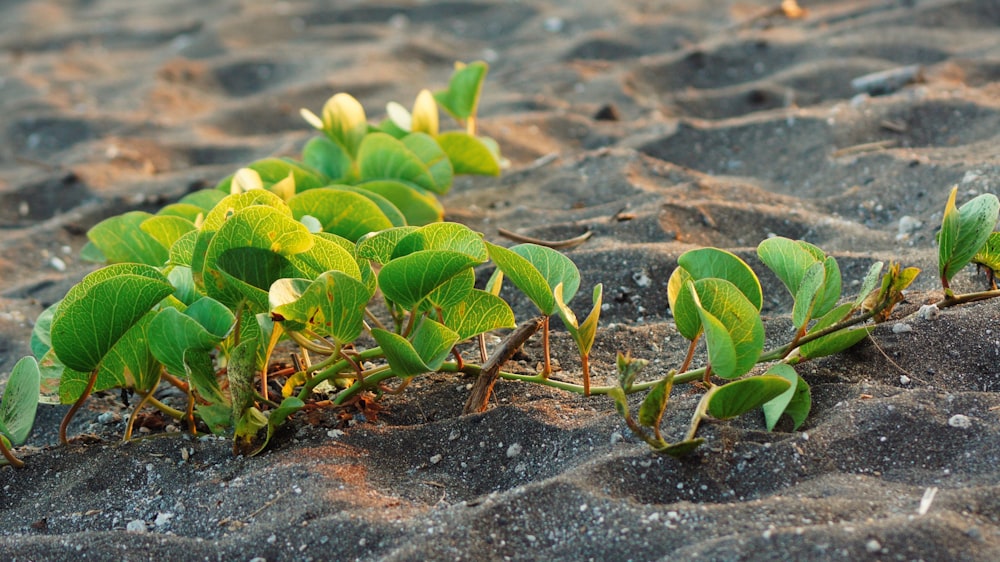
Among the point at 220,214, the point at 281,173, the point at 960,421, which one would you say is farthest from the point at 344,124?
the point at 960,421

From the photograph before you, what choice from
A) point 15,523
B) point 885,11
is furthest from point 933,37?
point 15,523

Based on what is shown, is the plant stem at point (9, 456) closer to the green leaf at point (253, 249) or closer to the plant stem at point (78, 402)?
the plant stem at point (78, 402)

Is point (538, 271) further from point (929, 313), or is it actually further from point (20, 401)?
point (20, 401)

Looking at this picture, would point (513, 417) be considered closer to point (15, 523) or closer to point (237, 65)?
point (15, 523)

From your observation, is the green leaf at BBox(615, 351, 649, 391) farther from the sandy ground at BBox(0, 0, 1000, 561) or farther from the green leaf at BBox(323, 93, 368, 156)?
the green leaf at BBox(323, 93, 368, 156)

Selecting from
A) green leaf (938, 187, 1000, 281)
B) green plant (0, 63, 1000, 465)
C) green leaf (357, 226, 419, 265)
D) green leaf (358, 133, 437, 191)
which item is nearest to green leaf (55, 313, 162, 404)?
green plant (0, 63, 1000, 465)

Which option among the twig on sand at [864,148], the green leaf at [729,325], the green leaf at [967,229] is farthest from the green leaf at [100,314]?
the twig on sand at [864,148]
